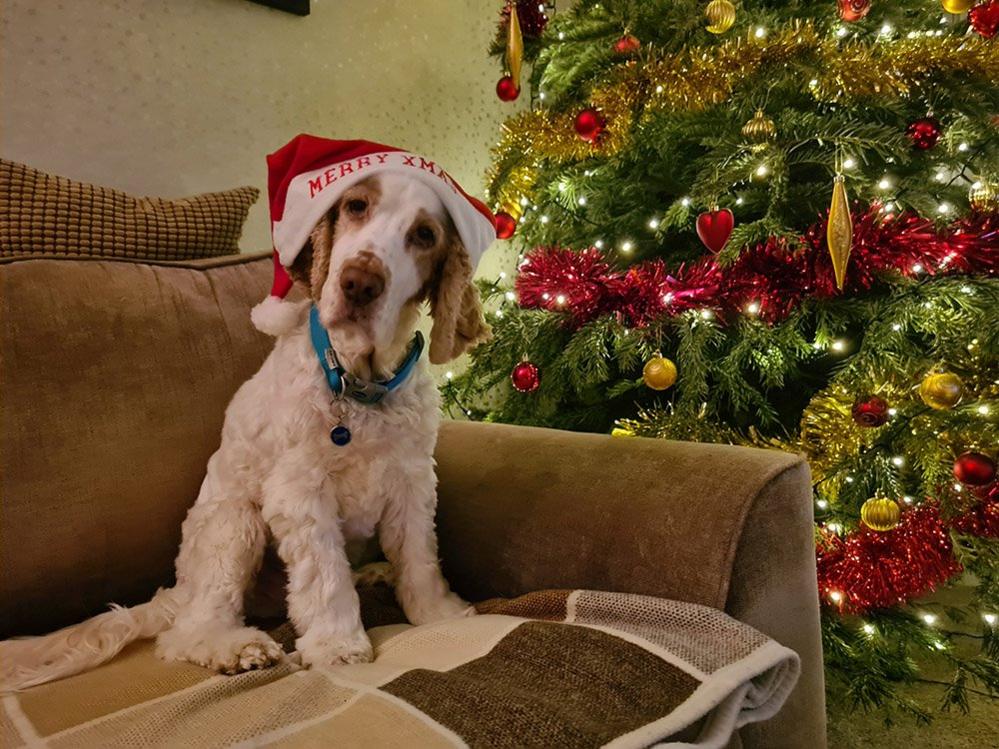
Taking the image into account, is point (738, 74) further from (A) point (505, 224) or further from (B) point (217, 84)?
(B) point (217, 84)

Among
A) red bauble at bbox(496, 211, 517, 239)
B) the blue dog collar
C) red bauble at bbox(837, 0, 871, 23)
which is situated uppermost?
red bauble at bbox(837, 0, 871, 23)

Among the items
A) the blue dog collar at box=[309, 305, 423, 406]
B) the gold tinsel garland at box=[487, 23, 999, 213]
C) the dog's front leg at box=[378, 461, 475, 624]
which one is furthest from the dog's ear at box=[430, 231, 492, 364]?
the gold tinsel garland at box=[487, 23, 999, 213]

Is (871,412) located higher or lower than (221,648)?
higher

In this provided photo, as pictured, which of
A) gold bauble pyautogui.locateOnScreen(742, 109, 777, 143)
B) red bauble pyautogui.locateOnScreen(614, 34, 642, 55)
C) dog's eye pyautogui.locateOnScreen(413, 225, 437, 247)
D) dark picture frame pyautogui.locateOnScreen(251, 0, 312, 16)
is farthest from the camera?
dark picture frame pyautogui.locateOnScreen(251, 0, 312, 16)

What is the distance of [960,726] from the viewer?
5.64 ft

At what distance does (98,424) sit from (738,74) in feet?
5.50

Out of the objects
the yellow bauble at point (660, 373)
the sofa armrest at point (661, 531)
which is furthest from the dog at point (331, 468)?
the yellow bauble at point (660, 373)

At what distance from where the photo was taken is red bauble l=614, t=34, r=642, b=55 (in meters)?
1.93

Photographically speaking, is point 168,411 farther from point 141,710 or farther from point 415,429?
point 141,710

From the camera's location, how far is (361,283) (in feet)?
3.64

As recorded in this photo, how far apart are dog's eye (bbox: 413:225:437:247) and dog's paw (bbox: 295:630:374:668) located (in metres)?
0.70

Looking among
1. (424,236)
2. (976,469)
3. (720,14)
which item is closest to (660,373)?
(976,469)

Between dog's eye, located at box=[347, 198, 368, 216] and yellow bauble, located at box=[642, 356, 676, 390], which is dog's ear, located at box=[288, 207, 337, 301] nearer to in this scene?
dog's eye, located at box=[347, 198, 368, 216]

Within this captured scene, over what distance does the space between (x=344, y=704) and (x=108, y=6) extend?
178cm
